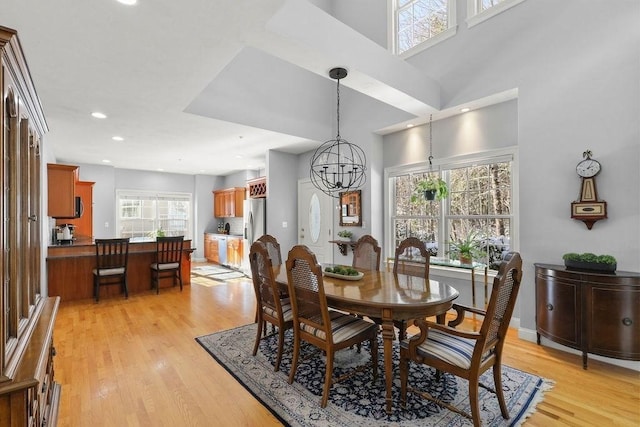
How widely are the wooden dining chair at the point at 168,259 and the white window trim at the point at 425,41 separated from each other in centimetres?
467

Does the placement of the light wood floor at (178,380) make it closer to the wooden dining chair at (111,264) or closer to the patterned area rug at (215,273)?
the wooden dining chair at (111,264)

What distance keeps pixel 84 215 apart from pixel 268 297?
6625mm

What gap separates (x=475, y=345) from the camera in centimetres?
181

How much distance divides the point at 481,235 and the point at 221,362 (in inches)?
131

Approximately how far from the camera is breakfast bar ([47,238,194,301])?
483 cm

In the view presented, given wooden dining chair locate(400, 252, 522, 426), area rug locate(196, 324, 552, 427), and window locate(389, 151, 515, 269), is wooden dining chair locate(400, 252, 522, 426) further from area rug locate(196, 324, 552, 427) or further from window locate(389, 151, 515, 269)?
Result: window locate(389, 151, 515, 269)

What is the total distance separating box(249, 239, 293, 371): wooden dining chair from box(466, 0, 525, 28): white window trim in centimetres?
363

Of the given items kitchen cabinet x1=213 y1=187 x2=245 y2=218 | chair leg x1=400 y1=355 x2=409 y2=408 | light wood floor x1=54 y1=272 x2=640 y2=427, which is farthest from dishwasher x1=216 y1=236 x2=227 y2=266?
chair leg x1=400 y1=355 x2=409 y2=408

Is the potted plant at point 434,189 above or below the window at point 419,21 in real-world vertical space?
below

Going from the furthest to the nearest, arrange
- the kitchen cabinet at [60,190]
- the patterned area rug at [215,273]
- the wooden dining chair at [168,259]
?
the patterned area rug at [215,273], the wooden dining chair at [168,259], the kitchen cabinet at [60,190]

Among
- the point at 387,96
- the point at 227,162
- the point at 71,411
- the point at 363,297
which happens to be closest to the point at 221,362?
the point at 71,411

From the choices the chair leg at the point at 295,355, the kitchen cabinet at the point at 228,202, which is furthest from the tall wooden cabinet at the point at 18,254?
the kitchen cabinet at the point at 228,202

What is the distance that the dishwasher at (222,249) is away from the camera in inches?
316

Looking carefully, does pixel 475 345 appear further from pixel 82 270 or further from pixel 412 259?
pixel 82 270
